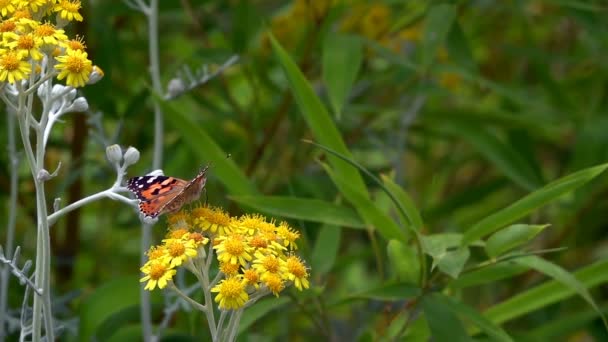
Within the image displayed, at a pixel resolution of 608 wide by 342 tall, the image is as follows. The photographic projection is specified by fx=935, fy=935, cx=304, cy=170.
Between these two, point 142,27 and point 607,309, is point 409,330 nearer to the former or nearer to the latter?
point 607,309

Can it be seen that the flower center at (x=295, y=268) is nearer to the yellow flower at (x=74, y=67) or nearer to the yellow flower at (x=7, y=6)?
the yellow flower at (x=74, y=67)

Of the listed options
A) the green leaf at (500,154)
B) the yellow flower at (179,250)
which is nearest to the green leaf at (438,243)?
the yellow flower at (179,250)

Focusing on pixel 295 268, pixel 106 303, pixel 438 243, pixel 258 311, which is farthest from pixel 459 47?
pixel 295 268

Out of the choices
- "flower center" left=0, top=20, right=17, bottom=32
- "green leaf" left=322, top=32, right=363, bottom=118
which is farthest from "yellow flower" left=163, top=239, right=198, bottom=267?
"green leaf" left=322, top=32, right=363, bottom=118

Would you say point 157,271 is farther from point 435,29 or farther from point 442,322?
point 435,29

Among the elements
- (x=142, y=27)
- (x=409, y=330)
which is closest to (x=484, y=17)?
(x=142, y=27)

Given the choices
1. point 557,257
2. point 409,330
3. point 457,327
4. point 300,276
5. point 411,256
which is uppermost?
point 300,276
